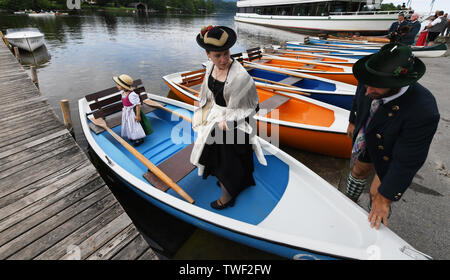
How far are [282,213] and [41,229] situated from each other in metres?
3.22

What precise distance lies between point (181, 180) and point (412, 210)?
3.94m

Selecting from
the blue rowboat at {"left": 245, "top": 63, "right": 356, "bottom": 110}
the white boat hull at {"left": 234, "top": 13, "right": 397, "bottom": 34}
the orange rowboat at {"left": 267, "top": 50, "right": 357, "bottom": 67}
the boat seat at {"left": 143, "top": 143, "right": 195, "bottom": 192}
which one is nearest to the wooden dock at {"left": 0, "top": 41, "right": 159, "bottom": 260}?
the boat seat at {"left": 143, "top": 143, "right": 195, "bottom": 192}

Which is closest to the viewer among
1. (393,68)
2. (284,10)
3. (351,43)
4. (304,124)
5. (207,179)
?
(393,68)

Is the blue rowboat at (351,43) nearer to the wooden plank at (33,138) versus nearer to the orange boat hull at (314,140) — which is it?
the orange boat hull at (314,140)

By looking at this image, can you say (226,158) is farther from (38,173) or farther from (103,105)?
(103,105)

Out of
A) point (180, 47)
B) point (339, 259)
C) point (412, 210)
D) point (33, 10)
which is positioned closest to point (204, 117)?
point (339, 259)

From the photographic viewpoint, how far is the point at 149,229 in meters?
3.74

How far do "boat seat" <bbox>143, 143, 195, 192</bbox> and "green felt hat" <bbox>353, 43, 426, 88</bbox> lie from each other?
9.06 feet

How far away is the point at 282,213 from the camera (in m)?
2.86

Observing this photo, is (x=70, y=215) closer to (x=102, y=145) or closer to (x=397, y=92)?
(x=102, y=145)

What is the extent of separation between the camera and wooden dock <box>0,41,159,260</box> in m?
2.46

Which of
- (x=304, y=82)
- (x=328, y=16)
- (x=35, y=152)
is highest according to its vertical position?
(x=328, y=16)

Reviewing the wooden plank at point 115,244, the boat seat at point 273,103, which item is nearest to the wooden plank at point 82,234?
the wooden plank at point 115,244

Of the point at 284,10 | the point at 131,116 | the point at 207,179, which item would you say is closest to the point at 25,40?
the point at 131,116
